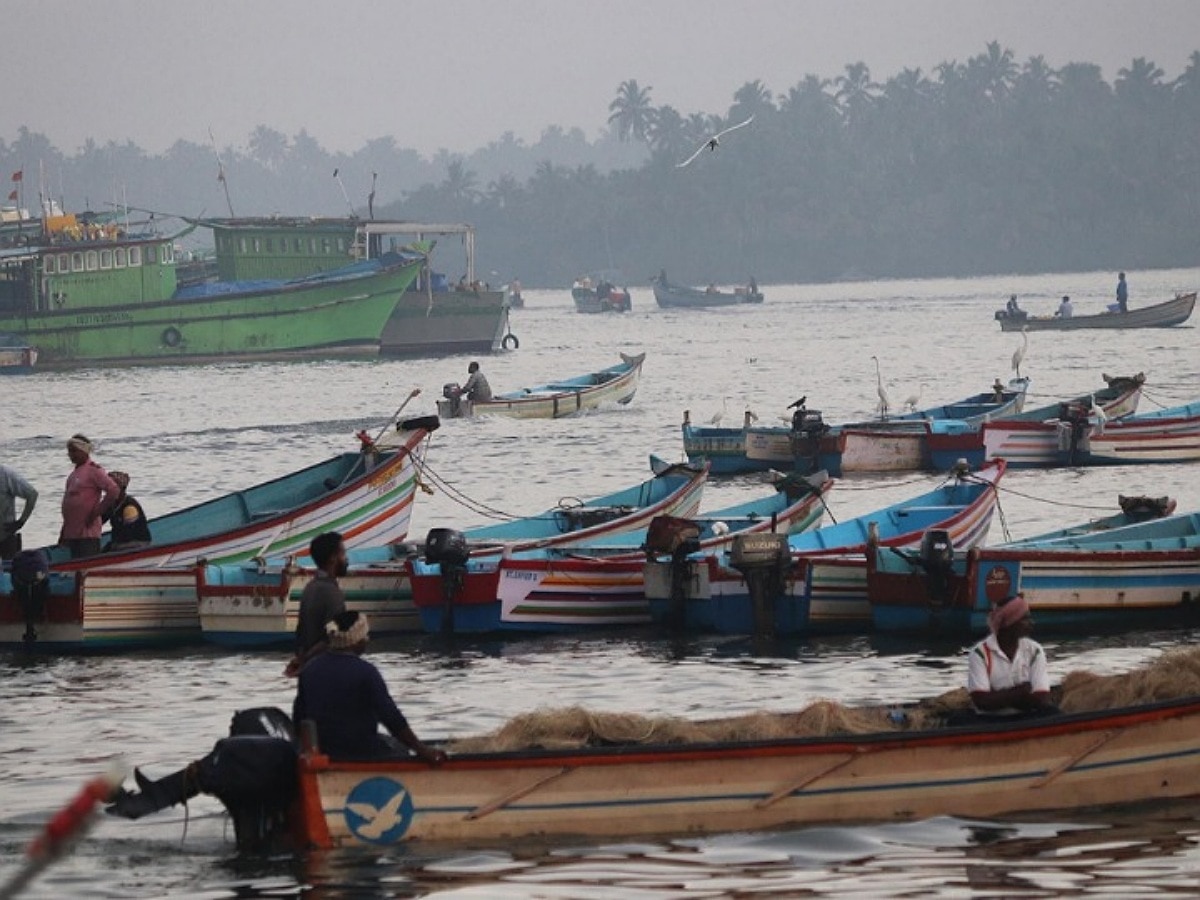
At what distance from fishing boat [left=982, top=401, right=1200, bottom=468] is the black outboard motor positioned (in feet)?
79.8

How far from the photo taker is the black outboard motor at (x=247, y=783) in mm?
12641

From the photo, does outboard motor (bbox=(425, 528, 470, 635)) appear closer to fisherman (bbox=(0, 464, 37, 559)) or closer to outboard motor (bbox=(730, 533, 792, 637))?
outboard motor (bbox=(730, 533, 792, 637))

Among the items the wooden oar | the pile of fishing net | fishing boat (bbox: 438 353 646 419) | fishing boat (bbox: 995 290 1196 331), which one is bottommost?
the pile of fishing net

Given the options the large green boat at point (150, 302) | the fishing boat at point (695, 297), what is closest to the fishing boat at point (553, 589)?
the large green boat at point (150, 302)

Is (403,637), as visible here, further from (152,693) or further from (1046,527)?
(1046,527)

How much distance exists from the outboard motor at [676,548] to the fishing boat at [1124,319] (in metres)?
58.7

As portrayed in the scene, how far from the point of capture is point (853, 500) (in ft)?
109

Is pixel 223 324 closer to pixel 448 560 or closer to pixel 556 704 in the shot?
pixel 448 560

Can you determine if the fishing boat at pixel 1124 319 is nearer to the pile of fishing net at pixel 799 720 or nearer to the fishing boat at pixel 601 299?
the fishing boat at pixel 601 299

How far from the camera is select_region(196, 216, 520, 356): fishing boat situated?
86312 mm

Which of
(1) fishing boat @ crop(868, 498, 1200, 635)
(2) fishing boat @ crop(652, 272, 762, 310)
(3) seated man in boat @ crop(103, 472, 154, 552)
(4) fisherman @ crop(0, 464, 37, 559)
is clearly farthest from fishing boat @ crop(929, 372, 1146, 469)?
(2) fishing boat @ crop(652, 272, 762, 310)

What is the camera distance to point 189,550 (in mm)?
22344

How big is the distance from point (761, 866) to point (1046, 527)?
16953 millimetres

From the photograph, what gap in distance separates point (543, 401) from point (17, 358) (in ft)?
124
